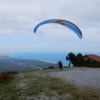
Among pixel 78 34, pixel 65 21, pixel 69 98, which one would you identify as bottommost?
pixel 69 98

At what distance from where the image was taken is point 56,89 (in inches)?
579

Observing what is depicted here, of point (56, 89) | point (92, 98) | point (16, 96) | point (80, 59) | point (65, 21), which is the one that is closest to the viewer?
point (92, 98)

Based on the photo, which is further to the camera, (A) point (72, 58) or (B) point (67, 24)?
(A) point (72, 58)

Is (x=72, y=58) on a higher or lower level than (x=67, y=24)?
lower

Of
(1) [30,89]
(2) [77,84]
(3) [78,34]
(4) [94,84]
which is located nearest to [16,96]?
(1) [30,89]

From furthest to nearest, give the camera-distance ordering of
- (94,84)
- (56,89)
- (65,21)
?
1. (65,21)
2. (94,84)
3. (56,89)

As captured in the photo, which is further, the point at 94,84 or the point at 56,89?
the point at 94,84

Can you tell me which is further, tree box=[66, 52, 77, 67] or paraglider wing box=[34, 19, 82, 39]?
tree box=[66, 52, 77, 67]

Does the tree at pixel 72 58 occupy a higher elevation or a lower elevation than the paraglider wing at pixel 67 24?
lower

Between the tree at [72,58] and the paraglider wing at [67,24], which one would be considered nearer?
the paraglider wing at [67,24]

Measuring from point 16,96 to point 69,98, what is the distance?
4253mm

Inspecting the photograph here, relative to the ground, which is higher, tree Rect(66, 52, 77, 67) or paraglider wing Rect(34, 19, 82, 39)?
paraglider wing Rect(34, 19, 82, 39)

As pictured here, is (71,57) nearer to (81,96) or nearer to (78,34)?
(78,34)

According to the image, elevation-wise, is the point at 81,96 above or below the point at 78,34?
below
